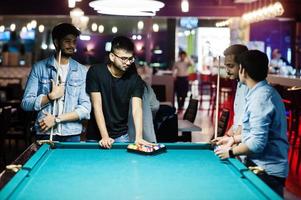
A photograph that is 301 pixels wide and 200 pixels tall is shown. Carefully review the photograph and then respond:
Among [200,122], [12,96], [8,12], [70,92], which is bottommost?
[200,122]

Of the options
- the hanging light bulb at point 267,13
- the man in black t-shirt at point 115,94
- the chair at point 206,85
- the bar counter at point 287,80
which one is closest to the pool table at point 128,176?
the man in black t-shirt at point 115,94

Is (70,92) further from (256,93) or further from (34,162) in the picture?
(256,93)

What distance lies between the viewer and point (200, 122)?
35.8ft

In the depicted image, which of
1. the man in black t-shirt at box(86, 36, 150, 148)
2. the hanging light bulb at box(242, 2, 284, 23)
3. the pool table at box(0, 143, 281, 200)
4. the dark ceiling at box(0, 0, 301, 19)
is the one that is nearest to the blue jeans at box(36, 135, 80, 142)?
the man in black t-shirt at box(86, 36, 150, 148)

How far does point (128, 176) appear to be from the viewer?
2836 millimetres

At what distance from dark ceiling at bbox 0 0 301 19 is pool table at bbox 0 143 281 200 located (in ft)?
36.8

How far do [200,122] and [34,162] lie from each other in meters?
8.09

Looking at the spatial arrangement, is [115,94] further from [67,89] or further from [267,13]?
[267,13]

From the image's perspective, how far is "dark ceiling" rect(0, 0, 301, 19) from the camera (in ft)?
47.0

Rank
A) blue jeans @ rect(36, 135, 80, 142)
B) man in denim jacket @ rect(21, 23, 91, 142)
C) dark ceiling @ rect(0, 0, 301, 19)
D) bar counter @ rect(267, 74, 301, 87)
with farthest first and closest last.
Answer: dark ceiling @ rect(0, 0, 301, 19)
bar counter @ rect(267, 74, 301, 87)
blue jeans @ rect(36, 135, 80, 142)
man in denim jacket @ rect(21, 23, 91, 142)

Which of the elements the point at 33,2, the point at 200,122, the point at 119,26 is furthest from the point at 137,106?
the point at 119,26

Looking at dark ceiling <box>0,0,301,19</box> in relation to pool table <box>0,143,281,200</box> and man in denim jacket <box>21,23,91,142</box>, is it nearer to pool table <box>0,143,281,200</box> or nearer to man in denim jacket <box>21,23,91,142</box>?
man in denim jacket <box>21,23,91,142</box>

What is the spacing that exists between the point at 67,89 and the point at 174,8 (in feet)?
36.1

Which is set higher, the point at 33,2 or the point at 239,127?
the point at 33,2
